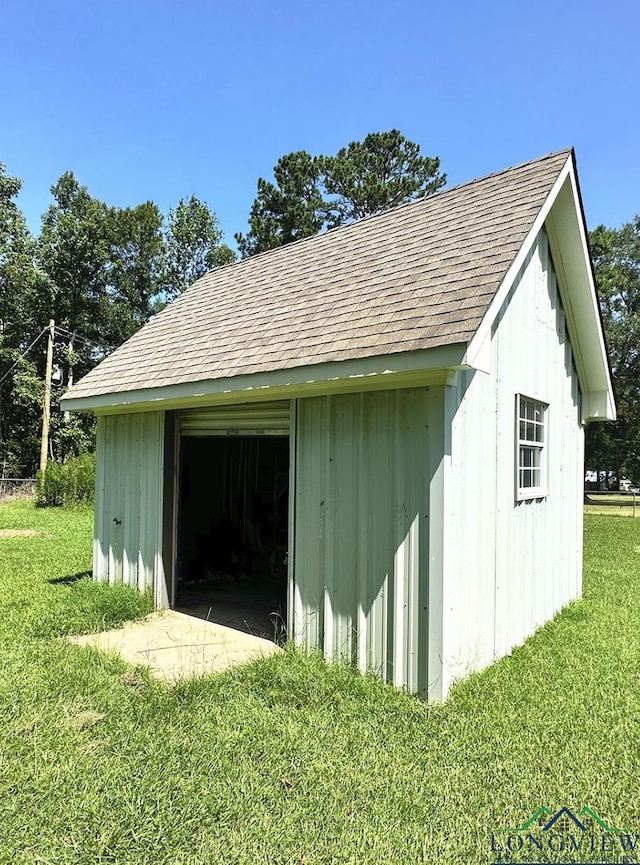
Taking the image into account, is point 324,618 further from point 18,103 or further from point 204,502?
point 18,103

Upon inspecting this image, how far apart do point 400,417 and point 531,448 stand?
8.65 ft

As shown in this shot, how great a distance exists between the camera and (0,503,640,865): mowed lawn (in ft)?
8.16

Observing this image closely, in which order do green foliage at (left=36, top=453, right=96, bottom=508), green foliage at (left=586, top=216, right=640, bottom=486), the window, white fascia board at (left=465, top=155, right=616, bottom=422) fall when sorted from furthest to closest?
green foliage at (left=586, top=216, right=640, bottom=486), green foliage at (left=36, top=453, right=96, bottom=508), the window, white fascia board at (left=465, top=155, right=616, bottom=422)

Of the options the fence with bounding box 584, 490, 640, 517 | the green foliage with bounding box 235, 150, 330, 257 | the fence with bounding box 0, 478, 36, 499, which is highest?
the green foliage with bounding box 235, 150, 330, 257

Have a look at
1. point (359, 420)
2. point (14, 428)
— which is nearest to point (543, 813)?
point (359, 420)

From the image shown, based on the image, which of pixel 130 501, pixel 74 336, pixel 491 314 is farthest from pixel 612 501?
pixel 491 314

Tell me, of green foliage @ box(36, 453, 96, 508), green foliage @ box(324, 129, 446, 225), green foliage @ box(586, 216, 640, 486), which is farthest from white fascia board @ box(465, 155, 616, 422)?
green foliage @ box(586, 216, 640, 486)

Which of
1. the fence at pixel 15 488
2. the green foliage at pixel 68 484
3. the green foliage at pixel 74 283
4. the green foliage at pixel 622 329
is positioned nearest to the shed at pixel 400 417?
the green foliage at pixel 68 484

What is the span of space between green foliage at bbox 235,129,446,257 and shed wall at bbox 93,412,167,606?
2228 cm

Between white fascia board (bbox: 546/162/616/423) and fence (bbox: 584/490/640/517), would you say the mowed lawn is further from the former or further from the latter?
fence (bbox: 584/490/640/517)

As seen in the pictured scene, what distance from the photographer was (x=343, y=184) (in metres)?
26.9

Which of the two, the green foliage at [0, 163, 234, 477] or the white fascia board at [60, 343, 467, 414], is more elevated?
the green foliage at [0, 163, 234, 477]

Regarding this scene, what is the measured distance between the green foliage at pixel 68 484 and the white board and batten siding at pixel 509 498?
16031 mm

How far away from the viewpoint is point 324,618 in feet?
15.2
